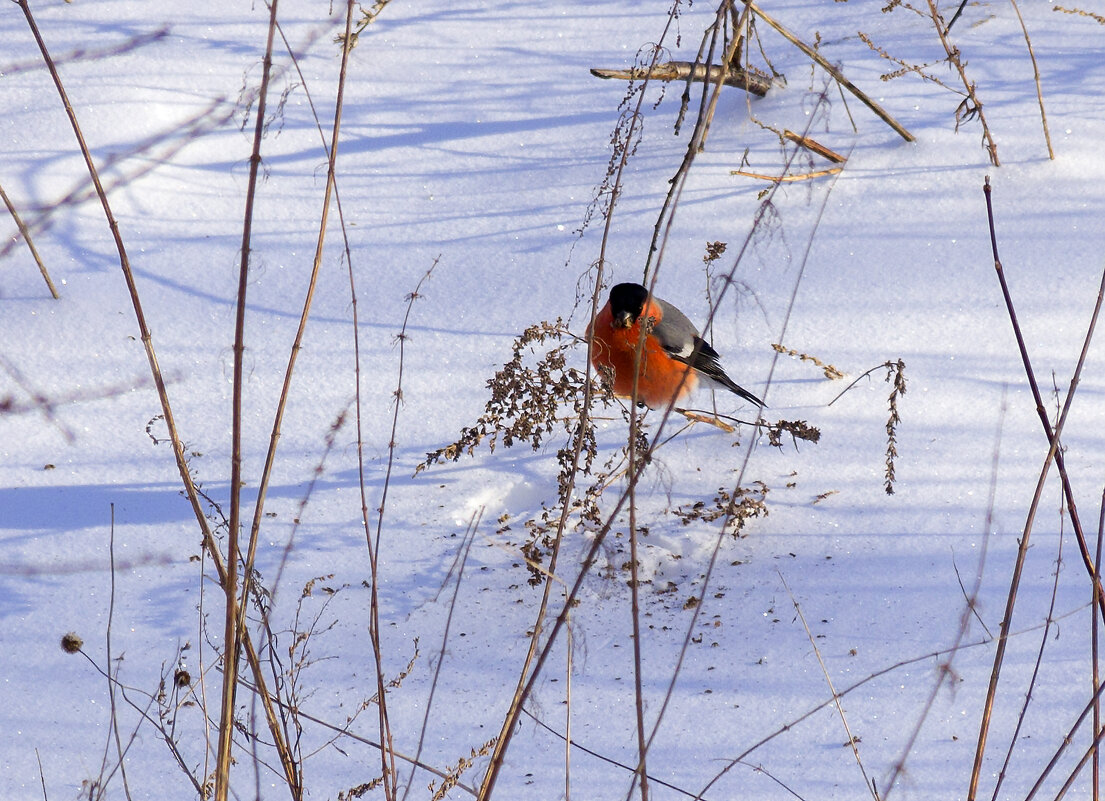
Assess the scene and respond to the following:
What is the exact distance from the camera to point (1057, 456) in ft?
3.43

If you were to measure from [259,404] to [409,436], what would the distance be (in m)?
0.49

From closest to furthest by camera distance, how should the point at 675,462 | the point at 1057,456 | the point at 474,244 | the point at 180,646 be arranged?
1. the point at 1057,456
2. the point at 180,646
3. the point at 675,462
4. the point at 474,244

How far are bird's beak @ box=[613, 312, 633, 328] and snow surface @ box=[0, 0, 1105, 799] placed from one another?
0.36 m

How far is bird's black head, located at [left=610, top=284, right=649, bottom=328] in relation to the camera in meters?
2.82

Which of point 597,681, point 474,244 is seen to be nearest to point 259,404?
point 474,244

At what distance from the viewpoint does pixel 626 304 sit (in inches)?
112

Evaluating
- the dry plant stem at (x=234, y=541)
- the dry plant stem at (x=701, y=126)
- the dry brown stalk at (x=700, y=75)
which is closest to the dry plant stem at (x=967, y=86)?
the dry brown stalk at (x=700, y=75)

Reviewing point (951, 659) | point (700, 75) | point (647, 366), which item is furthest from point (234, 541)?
point (700, 75)

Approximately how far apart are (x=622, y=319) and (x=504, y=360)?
1.46 ft

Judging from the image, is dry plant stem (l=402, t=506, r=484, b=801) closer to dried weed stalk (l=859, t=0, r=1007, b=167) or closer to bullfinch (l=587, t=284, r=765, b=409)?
bullfinch (l=587, t=284, r=765, b=409)

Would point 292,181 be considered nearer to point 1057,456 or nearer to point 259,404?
point 259,404

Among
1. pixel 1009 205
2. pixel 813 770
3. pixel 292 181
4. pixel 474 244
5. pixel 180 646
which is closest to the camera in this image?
pixel 813 770

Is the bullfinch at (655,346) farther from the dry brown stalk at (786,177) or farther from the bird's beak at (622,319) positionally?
the dry brown stalk at (786,177)

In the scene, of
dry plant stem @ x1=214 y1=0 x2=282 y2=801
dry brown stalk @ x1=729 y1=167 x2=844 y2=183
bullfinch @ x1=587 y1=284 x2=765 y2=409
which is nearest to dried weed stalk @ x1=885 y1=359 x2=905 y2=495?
bullfinch @ x1=587 y1=284 x2=765 y2=409
